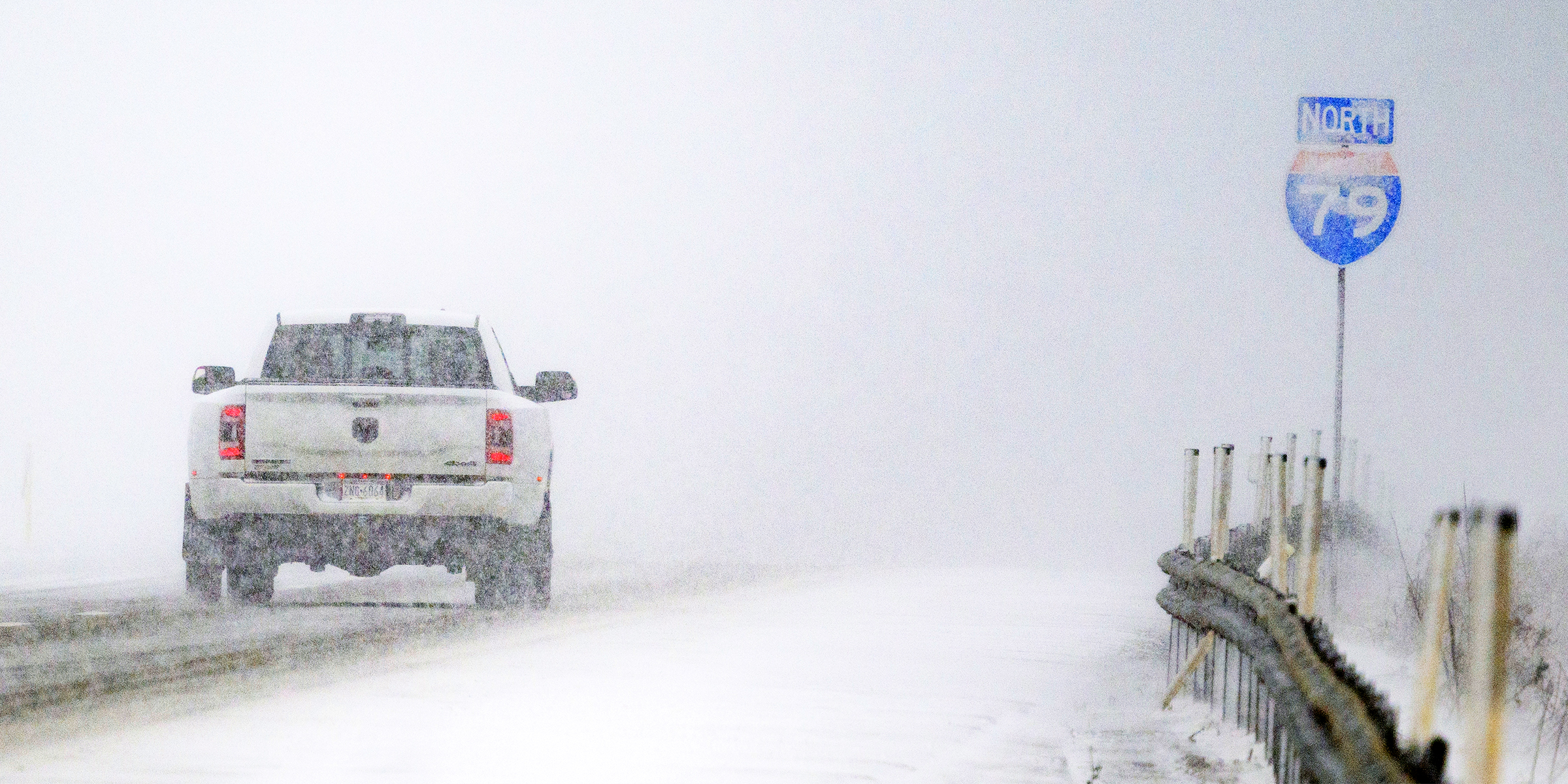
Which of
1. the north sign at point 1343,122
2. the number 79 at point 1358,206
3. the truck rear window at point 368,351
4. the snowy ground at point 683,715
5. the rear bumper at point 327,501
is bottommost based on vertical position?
the snowy ground at point 683,715

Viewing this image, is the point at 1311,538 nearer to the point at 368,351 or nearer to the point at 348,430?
the point at 348,430

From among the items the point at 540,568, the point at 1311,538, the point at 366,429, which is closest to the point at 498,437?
the point at 366,429

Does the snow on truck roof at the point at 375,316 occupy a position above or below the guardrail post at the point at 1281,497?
above

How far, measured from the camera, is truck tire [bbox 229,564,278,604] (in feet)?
45.3

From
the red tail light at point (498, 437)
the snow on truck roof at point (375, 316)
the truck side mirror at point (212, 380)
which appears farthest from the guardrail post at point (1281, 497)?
the truck side mirror at point (212, 380)

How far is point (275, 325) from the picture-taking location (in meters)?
14.2

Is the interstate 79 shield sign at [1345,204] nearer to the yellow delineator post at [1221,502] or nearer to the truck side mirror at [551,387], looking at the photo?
the truck side mirror at [551,387]

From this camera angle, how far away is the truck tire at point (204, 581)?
13.6 m

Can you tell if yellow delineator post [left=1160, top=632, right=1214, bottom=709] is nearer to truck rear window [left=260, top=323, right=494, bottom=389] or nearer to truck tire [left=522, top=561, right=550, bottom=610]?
truck tire [left=522, top=561, right=550, bottom=610]

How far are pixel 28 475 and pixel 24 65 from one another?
369 feet

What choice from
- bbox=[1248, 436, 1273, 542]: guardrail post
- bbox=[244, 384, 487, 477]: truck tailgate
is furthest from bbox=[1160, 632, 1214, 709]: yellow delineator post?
bbox=[244, 384, 487, 477]: truck tailgate

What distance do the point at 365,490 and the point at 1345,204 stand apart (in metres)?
11.1

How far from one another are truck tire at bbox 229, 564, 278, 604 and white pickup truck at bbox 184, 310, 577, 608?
7 centimetres

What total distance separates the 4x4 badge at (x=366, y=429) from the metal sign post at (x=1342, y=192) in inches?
392
